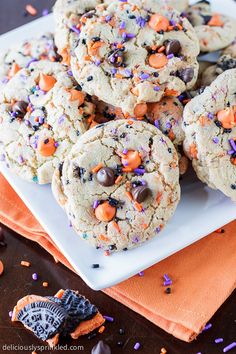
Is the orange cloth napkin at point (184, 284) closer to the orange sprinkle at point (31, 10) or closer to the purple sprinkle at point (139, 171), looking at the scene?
the purple sprinkle at point (139, 171)

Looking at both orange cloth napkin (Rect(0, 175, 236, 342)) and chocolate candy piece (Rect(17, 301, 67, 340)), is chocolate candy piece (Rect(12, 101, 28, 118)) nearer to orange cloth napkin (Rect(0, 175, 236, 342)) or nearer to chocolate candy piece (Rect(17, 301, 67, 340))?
orange cloth napkin (Rect(0, 175, 236, 342))

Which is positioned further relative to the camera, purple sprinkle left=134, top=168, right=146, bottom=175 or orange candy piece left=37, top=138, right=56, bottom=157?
orange candy piece left=37, top=138, right=56, bottom=157

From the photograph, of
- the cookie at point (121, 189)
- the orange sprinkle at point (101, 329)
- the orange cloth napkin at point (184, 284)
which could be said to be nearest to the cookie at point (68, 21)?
the cookie at point (121, 189)

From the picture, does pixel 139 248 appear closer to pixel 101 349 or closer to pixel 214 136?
pixel 101 349

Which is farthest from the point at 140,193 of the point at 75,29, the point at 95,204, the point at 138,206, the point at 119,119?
the point at 75,29

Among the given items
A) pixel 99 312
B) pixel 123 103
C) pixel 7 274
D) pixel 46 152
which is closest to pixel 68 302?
pixel 99 312

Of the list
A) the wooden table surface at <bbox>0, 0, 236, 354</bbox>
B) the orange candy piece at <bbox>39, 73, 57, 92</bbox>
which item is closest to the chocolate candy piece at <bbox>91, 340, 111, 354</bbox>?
the wooden table surface at <bbox>0, 0, 236, 354</bbox>

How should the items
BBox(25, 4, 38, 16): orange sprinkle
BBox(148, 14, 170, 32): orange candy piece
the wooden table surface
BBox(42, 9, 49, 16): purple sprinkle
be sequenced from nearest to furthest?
1. the wooden table surface
2. BBox(148, 14, 170, 32): orange candy piece
3. BBox(42, 9, 49, 16): purple sprinkle
4. BBox(25, 4, 38, 16): orange sprinkle
